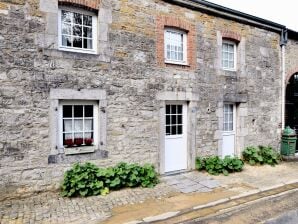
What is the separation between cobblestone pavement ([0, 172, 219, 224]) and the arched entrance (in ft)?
20.0

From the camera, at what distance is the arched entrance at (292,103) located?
36.8 feet

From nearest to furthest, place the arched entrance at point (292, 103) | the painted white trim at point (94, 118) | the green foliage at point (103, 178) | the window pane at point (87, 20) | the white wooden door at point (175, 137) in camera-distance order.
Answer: the green foliage at point (103, 178)
the painted white trim at point (94, 118)
the window pane at point (87, 20)
the white wooden door at point (175, 137)
the arched entrance at point (292, 103)

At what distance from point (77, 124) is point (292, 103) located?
933 cm

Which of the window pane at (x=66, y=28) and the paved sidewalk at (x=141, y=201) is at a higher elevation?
the window pane at (x=66, y=28)

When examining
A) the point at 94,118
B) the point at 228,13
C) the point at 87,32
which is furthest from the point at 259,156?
the point at 87,32

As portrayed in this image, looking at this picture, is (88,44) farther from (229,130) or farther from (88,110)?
(229,130)

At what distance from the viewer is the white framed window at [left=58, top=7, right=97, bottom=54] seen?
638cm

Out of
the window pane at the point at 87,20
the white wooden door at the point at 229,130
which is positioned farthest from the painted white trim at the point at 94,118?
the white wooden door at the point at 229,130

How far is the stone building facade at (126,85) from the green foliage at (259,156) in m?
0.29

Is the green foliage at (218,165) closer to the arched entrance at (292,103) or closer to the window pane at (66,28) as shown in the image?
the arched entrance at (292,103)

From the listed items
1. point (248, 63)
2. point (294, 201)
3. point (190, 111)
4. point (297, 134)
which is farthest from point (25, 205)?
point (297, 134)

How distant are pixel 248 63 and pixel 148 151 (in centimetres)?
516

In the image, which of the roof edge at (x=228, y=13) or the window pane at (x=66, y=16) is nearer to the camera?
the window pane at (x=66, y=16)

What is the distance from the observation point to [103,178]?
6449 mm
